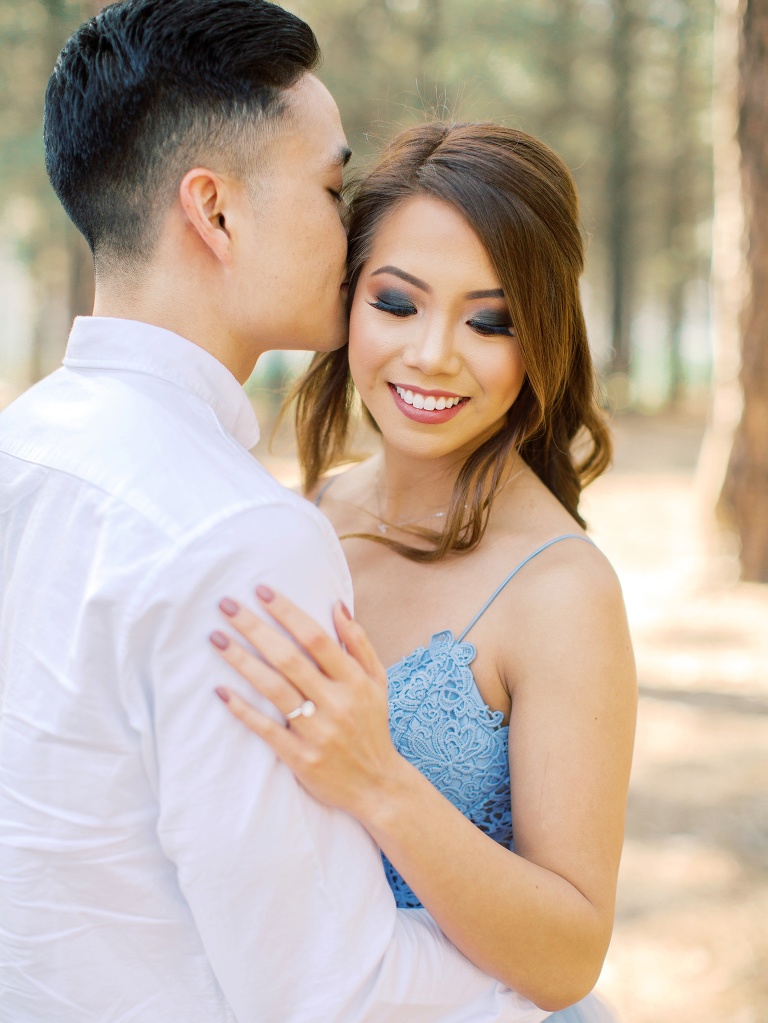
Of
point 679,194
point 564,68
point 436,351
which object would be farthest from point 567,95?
point 436,351

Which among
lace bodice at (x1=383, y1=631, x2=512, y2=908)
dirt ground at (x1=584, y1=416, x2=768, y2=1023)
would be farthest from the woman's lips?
dirt ground at (x1=584, y1=416, x2=768, y2=1023)

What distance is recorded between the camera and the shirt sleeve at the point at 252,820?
1.26m

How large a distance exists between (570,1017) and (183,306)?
1.64 meters

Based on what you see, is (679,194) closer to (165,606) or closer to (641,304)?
(641,304)

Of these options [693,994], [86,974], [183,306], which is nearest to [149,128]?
[183,306]

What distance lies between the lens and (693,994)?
134 inches

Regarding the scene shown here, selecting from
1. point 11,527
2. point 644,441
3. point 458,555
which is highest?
point 11,527

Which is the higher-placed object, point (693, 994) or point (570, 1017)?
point (570, 1017)

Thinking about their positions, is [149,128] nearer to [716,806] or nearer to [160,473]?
[160,473]

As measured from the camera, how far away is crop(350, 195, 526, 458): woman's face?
6.98 feet

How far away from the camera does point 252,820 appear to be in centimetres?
128

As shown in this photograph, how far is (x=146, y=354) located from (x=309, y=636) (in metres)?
0.54

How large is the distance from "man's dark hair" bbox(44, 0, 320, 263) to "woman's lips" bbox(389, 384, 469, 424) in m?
0.69

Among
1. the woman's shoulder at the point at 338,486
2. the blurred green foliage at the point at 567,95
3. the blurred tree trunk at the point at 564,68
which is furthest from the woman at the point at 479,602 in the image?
the blurred tree trunk at the point at 564,68
